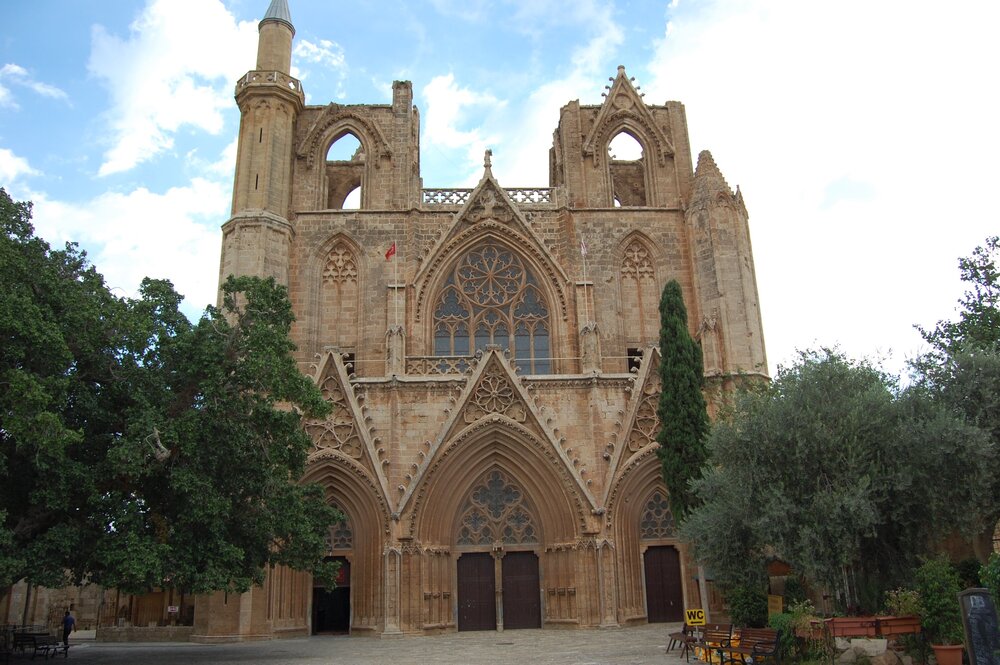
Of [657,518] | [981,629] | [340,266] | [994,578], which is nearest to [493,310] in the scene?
[340,266]

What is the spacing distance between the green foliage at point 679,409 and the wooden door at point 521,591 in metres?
5.23

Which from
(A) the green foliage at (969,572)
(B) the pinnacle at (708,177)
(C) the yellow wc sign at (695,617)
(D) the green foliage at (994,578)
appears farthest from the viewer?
(B) the pinnacle at (708,177)

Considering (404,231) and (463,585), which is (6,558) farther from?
(404,231)

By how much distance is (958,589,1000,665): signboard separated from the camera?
8922 mm

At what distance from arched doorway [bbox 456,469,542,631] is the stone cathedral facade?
2.1 inches

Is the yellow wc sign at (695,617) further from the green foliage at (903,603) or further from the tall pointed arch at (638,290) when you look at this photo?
the tall pointed arch at (638,290)

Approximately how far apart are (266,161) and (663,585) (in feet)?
55.3

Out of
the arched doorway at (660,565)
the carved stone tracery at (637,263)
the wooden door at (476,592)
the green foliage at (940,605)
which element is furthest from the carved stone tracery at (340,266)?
the green foliage at (940,605)

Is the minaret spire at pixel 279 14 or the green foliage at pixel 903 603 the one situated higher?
the minaret spire at pixel 279 14

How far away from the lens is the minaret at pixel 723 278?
75.7 feet

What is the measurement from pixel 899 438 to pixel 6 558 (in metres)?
13.6

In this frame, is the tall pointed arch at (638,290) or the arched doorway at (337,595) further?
the tall pointed arch at (638,290)

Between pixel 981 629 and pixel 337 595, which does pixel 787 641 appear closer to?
pixel 981 629

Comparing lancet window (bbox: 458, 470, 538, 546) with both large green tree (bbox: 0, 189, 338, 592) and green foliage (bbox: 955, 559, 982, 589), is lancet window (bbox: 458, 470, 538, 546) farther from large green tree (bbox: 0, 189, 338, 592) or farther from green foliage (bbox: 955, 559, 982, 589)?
green foliage (bbox: 955, 559, 982, 589)
